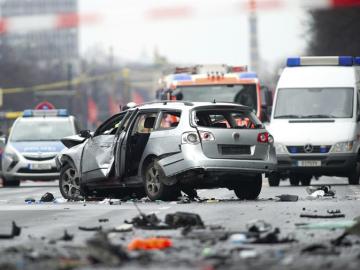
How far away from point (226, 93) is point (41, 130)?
4860mm

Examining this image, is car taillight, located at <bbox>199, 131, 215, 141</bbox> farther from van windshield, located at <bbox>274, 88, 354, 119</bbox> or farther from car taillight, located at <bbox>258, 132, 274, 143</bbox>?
van windshield, located at <bbox>274, 88, 354, 119</bbox>

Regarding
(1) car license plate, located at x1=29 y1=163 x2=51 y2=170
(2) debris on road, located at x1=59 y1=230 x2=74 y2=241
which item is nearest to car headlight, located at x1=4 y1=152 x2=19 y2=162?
(1) car license plate, located at x1=29 y1=163 x2=51 y2=170

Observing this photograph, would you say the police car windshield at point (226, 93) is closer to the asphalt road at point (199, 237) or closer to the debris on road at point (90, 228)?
the asphalt road at point (199, 237)

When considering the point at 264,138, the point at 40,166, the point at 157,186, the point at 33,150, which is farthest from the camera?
the point at 33,150

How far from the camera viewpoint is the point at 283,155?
26719mm

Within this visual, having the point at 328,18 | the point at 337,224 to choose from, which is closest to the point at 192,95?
the point at 337,224

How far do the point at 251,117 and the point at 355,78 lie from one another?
842 centimetres

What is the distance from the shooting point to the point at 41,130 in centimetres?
3259

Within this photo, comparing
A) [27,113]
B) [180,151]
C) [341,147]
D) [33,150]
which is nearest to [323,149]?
[341,147]

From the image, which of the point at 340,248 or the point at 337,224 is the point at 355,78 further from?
the point at 340,248

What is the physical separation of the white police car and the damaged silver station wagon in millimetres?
9808

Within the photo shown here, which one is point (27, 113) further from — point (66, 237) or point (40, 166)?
point (66, 237)

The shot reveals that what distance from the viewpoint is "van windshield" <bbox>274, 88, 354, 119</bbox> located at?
27516 mm

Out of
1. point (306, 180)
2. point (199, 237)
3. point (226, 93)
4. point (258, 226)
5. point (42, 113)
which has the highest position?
point (199, 237)
